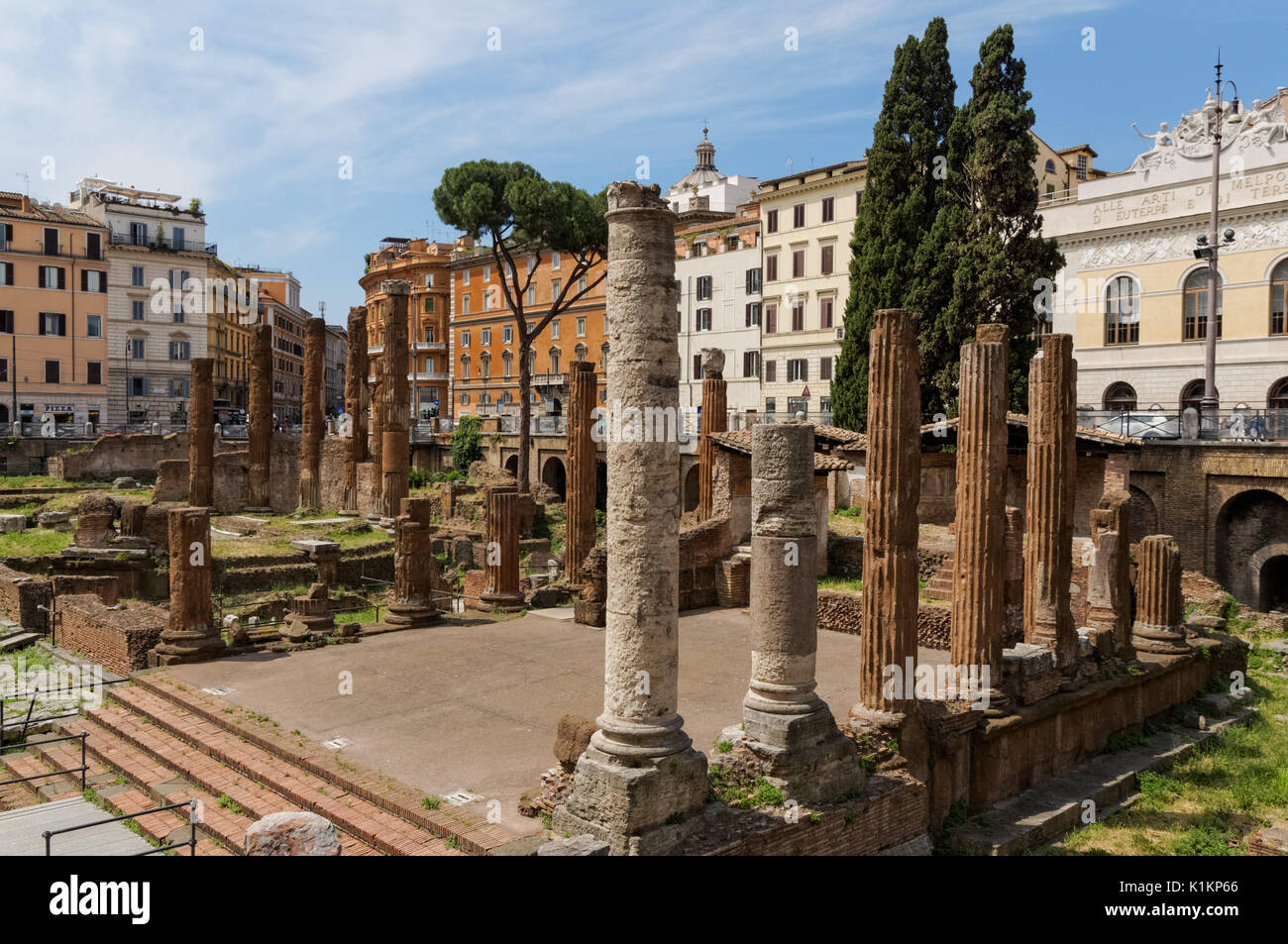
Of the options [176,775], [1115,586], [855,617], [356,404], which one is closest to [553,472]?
[356,404]

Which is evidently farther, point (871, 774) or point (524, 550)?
point (524, 550)

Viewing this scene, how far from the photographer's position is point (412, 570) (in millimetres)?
17094

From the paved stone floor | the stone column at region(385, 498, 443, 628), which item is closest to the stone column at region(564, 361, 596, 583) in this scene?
the paved stone floor

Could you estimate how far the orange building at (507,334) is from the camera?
4838cm

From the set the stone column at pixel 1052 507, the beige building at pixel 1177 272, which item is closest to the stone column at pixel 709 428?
Answer: the stone column at pixel 1052 507

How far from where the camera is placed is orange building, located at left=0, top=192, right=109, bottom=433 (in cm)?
4378

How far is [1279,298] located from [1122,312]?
4.27 m

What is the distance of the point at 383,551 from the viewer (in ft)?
80.0

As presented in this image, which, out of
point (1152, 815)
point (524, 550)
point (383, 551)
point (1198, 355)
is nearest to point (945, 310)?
point (1198, 355)

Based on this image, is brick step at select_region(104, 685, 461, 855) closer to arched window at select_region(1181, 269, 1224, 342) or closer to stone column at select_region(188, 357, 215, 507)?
stone column at select_region(188, 357, 215, 507)

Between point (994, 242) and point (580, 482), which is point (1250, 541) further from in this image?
point (580, 482)

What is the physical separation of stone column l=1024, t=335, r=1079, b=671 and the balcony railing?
46.5 meters
